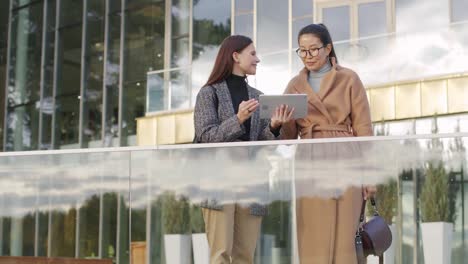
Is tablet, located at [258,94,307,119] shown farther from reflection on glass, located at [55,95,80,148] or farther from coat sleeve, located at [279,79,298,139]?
reflection on glass, located at [55,95,80,148]

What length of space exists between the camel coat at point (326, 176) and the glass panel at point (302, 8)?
39.8 feet

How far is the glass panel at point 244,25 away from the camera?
706 inches

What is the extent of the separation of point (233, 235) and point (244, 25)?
1304 centimetres

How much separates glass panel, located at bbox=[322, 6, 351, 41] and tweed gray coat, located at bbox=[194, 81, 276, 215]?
36.5 feet

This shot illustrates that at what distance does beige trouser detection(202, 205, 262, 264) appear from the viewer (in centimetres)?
531

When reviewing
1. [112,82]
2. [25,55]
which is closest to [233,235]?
[112,82]

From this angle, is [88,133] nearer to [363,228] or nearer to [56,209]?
[56,209]

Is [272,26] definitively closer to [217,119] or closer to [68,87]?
[68,87]

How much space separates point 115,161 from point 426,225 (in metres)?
→ 2.07

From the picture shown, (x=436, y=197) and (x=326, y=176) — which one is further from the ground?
(x=326, y=176)

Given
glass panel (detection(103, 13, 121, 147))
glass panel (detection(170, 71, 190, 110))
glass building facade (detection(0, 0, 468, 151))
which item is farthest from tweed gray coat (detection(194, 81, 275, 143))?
glass panel (detection(103, 13, 121, 147))

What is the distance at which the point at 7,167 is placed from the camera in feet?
20.8

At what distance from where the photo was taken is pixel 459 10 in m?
15.5

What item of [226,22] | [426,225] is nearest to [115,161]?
[426,225]
